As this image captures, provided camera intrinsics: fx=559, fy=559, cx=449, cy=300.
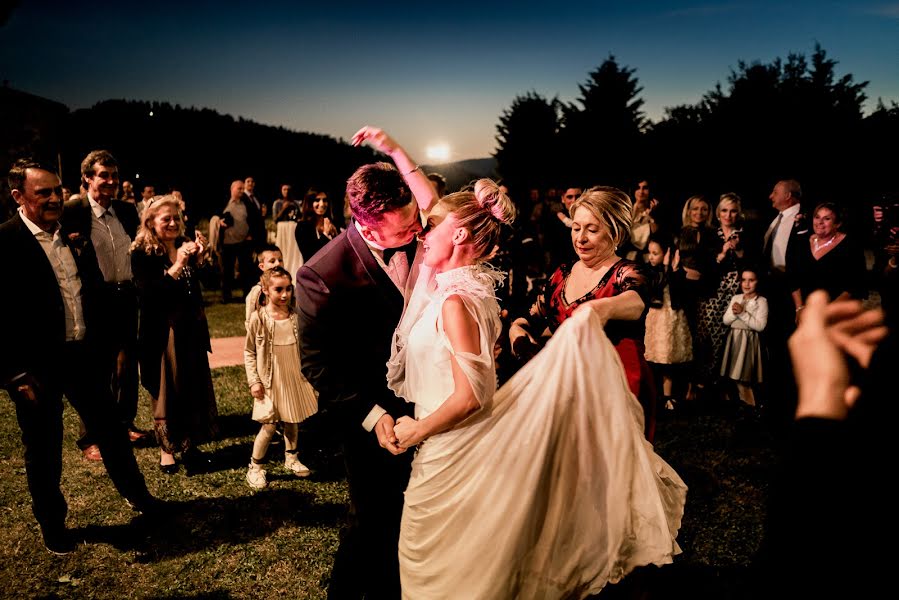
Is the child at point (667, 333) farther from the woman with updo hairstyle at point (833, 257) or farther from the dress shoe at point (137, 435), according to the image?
the dress shoe at point (137, 435)

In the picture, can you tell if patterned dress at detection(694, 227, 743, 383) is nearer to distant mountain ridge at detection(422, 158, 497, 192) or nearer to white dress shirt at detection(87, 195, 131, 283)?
distant mountain ridge at detection(422, 158, 497, 192)

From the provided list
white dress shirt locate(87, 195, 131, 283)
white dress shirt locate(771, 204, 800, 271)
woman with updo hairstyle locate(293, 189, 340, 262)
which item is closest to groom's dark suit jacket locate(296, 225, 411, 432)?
white dress shirt locate(87, 195, 131, 283)

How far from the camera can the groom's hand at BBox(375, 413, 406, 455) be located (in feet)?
7.69

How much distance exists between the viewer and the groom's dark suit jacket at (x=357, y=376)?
98.2 inches

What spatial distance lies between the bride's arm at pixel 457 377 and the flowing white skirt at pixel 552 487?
11 centimetres

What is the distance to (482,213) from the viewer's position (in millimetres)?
2410

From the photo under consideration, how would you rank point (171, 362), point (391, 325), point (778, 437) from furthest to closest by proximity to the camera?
point (778, 437)
point (171, 362)
point (391, 325)

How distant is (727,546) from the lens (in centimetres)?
365

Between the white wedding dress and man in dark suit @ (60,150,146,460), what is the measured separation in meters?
3.43

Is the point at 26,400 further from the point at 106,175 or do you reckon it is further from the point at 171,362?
the point at 106,175

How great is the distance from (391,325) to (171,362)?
8.89 feet

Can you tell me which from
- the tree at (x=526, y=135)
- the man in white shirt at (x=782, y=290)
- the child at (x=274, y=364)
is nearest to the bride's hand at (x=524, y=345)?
the child at (x=274, y=364)

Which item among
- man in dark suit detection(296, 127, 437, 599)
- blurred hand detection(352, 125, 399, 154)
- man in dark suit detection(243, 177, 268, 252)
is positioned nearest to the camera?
man in dark suit detection(296, 127, 437, 599)

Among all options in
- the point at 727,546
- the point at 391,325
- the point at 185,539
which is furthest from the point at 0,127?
the point at 727,546
